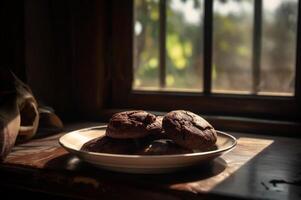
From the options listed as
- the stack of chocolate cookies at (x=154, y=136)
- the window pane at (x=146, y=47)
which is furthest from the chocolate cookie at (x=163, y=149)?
the window pane at (x=146, y=47)

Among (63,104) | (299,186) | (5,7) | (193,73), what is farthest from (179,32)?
(299,186)

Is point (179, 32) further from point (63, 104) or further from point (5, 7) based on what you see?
point (5, 7)

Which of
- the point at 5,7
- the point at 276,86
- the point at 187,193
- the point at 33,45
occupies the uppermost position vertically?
the point at 5,7

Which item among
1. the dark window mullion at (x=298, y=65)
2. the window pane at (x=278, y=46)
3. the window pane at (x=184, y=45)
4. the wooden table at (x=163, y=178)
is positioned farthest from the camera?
the window pane at (x=184, y=45)

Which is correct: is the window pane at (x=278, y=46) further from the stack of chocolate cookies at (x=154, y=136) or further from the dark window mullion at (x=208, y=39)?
the stack of chocolate cookies at (x=154, y=136)

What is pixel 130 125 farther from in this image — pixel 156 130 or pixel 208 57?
pixel 208 57

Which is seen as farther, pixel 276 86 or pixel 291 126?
pixel 276 86

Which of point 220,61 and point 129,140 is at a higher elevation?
point 220,61

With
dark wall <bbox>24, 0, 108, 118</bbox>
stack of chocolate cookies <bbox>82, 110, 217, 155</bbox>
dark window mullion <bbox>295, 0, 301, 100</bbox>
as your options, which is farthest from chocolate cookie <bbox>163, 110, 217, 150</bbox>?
dark wall <bbox>24, 0, 108, 118</bbox>
